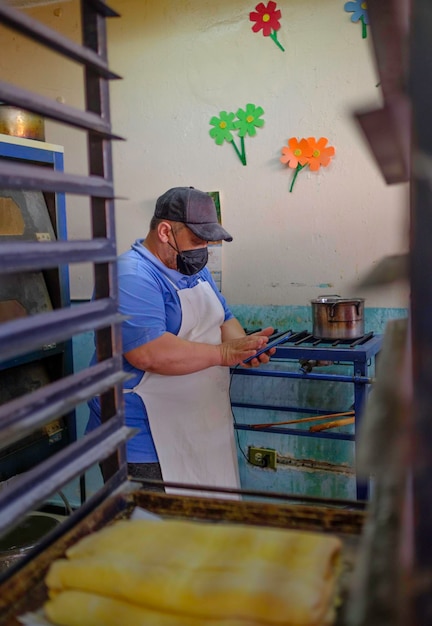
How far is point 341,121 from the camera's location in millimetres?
2824

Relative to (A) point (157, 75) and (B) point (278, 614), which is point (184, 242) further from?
(B) point (278, 614)

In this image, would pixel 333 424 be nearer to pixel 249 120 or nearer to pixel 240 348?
pixel 240 348

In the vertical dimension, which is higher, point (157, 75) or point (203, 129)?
point (157, 75)

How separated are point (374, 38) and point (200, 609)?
0.64 meters

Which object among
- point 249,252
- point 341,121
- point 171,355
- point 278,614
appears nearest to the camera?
point 278,614

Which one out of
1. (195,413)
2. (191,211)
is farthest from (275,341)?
(191,211)

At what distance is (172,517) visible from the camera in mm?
979

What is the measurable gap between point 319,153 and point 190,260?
3.19 ft

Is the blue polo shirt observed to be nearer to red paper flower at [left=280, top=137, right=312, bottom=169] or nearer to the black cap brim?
the black cap brim

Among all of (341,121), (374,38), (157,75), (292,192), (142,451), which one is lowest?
(142,451)

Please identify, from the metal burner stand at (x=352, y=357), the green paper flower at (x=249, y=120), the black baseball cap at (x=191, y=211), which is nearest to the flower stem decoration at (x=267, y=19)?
the green paper flower at (x=249, y=120)

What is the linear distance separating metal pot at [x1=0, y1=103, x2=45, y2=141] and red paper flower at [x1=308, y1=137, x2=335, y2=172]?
1.33m

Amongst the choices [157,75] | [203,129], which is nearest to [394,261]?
[203,129]

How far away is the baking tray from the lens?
76 centimetres
